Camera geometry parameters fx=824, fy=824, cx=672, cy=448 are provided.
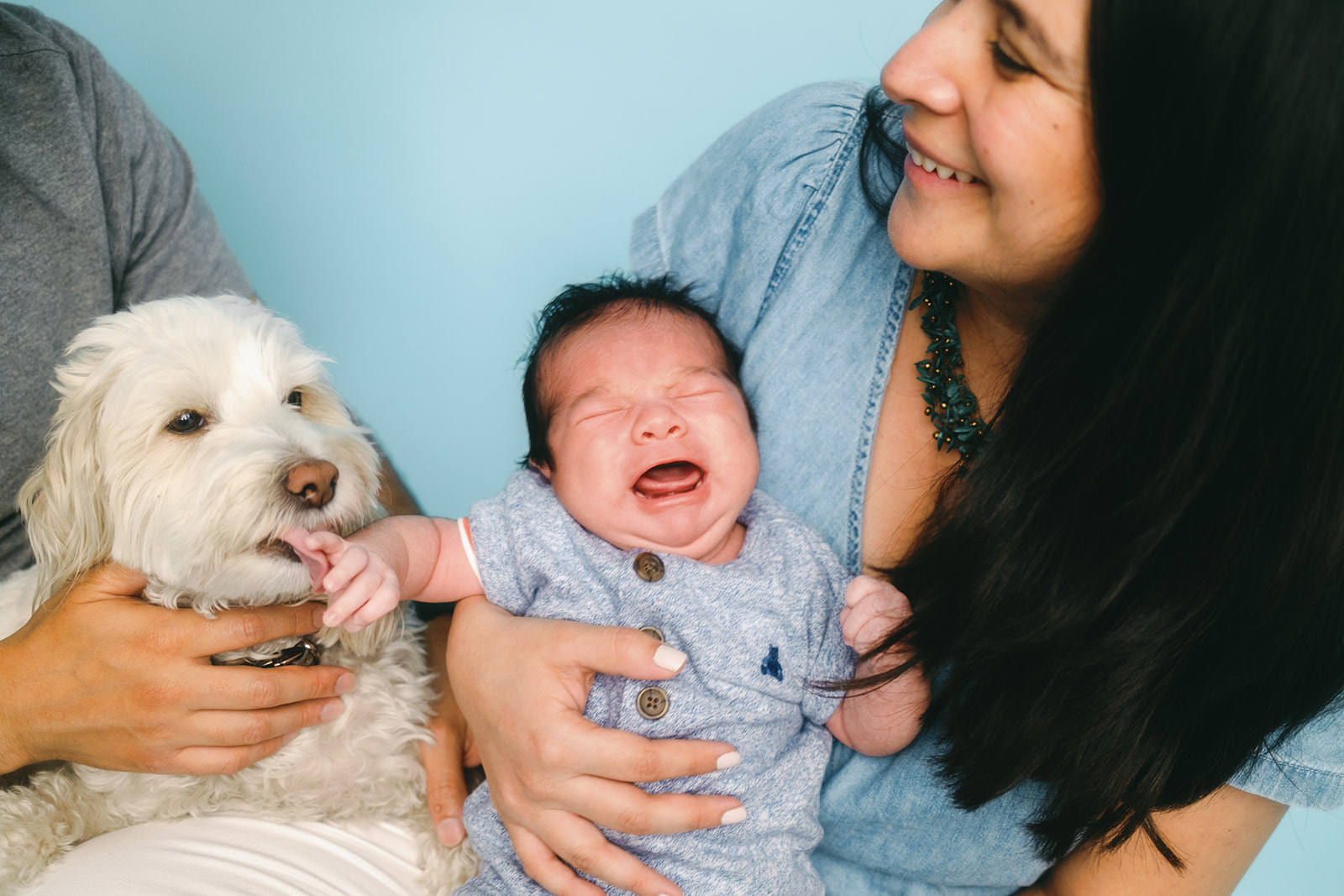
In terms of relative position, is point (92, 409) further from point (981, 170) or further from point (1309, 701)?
point (1309, 701)

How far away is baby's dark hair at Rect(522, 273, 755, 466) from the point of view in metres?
1.30

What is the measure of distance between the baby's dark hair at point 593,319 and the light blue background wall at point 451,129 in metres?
0.87

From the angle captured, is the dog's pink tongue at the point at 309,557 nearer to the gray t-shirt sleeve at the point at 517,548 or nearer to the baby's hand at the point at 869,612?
the gray t-shirt sleeve at the point at 517,548

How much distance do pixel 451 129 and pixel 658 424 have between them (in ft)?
4.46

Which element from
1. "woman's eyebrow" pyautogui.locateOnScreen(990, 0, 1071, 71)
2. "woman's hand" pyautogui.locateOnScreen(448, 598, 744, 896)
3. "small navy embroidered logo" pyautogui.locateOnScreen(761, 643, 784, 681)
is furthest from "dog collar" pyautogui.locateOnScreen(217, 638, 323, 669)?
"woman's eyebrow" pyautogui.locateOnScreen(990, 0, 1071, 71)

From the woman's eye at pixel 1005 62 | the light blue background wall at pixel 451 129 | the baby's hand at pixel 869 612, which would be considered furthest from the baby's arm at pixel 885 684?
the light blue background wall at pixel 451 129

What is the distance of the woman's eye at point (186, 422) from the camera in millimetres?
1053

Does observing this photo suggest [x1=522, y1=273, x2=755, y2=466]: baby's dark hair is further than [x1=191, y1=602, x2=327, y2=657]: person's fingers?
Yes

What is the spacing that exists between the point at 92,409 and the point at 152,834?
57 cm

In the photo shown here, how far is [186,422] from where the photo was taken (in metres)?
1.06

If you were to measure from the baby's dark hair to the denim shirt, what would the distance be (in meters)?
0.04

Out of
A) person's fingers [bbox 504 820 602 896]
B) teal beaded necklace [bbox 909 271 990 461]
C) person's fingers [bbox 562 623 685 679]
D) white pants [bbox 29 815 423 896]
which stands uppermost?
teal beaded necklace [bbox 909 271 990 461]

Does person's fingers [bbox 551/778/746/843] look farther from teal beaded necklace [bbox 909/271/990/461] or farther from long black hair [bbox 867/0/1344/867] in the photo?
teal beaded necklace [bbox 909/271/990/461]

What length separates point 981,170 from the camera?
0.89 metres
